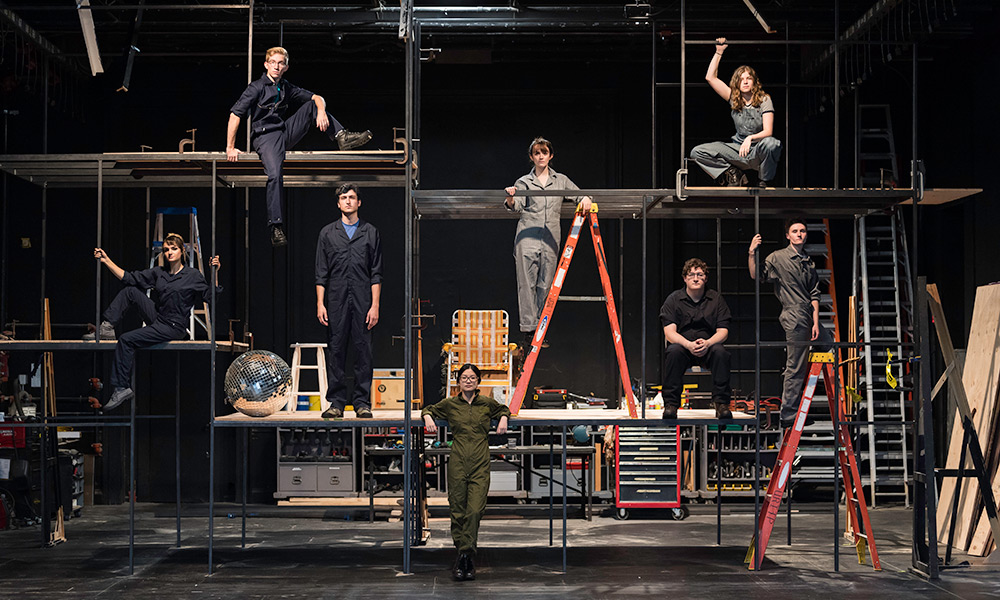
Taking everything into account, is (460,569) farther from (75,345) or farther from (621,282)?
(75,345)

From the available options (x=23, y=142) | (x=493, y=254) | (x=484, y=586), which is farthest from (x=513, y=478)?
(x=23, y=142)

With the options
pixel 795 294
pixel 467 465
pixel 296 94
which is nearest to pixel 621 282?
pixel 795 294

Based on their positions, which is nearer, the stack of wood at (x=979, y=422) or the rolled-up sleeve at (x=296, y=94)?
the rolled-up sleeve at (x=296, y=94)

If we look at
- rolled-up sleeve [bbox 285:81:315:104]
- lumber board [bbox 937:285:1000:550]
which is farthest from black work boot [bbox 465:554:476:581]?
lumber board [bbox 937:285:1000:550]

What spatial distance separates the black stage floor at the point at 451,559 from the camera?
8.36 meters

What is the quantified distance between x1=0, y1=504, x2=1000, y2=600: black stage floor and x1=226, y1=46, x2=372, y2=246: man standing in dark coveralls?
10.3ft

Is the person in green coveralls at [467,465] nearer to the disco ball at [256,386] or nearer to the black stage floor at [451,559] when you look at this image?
the black stage floor at [451,559]

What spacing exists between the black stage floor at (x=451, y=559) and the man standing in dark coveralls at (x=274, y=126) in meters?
3.14

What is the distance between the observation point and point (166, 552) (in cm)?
1018

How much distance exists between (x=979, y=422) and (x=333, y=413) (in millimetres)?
6512

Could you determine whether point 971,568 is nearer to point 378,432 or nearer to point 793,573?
point 793,573

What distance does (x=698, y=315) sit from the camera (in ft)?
29.5

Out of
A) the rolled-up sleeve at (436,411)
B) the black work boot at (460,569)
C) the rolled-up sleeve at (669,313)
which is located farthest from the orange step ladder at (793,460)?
the rolled-up sleeve at (436,411)

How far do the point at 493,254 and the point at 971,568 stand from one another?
732 centimetres
